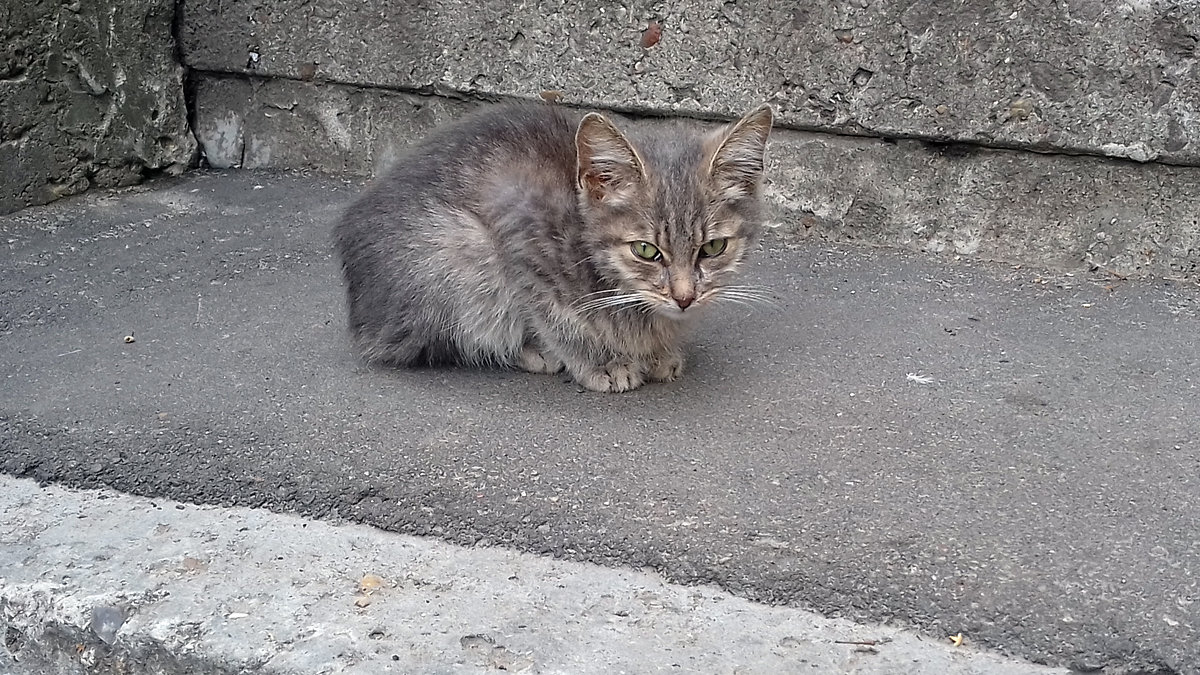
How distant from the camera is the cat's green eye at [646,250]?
2.74 meters

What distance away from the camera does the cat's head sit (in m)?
2.72

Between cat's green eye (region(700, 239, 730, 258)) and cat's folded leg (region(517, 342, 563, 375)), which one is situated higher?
cat's green eye (region(700, 239, 730, 258))

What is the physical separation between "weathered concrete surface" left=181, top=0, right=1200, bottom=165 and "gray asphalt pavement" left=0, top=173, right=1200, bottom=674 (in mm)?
526

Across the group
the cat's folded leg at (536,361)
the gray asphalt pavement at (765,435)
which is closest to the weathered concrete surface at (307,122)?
the gray asphalt pavement at (765,435)

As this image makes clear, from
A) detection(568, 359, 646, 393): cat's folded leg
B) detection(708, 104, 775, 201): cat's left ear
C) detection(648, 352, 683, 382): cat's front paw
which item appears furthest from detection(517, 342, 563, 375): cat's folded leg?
detection(708, 104, 775, 201): cat's left ear

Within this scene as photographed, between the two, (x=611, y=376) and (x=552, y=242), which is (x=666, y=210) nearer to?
(x=552, y=242)

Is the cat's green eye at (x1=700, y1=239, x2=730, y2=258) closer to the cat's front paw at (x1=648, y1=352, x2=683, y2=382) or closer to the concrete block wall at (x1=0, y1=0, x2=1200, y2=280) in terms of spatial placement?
the cat's front paw at (x1=648, y1=352, x2=683, y2=382)

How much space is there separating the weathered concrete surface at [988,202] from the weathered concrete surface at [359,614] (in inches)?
90.5

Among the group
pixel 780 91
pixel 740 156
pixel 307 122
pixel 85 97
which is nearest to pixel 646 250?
pixel 740 156

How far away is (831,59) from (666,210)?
151 centimetres

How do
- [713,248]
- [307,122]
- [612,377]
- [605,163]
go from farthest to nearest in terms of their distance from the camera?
[307,122], [612,377], [713,248], [605,163]

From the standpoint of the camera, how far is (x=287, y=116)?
4.88 metres

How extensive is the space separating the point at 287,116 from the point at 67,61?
0.87 metres

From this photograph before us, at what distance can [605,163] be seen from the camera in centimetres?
271
